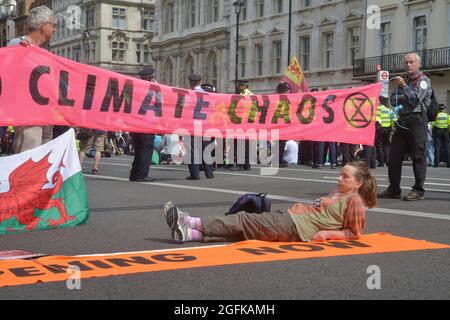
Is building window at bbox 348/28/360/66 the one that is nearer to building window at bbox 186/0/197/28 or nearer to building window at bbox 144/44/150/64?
building window at bbox 186/0/197/28

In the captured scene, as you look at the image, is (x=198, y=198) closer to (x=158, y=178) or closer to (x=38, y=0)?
(x=158, y=178)

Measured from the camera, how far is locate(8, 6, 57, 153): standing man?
7473 mm

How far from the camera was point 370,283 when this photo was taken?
4.66 meters

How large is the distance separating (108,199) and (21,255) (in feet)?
15.8

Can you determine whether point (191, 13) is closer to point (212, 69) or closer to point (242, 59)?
point (212, 69)

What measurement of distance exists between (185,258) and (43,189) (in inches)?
85.8

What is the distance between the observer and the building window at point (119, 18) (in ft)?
271

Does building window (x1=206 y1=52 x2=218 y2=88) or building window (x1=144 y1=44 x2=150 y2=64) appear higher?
building window (x1=144 y1=44 x2=150 y2=64)

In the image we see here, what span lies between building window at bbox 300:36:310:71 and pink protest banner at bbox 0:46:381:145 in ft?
123

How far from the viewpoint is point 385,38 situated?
133 feet

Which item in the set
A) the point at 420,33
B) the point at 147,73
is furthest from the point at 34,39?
the point at 420,33

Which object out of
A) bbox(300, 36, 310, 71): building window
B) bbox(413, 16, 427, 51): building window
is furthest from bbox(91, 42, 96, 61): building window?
bbox(413, 16, 427, 51): building window

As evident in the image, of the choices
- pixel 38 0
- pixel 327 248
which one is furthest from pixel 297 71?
pixel 38 0
